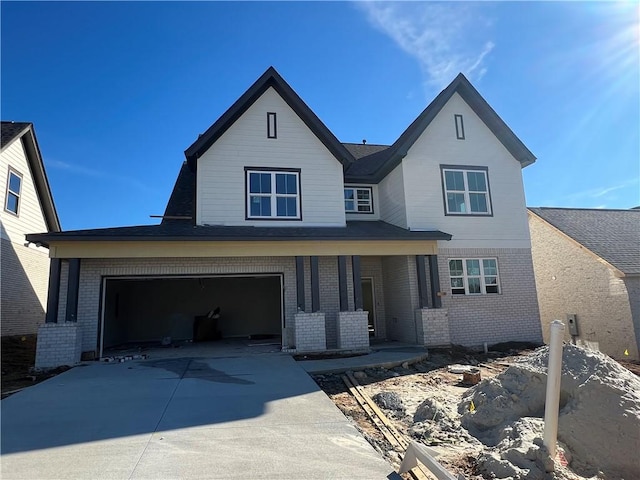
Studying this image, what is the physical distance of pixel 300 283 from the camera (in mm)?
11766

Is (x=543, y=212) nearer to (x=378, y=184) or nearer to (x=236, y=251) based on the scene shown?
(x=378, y=184)

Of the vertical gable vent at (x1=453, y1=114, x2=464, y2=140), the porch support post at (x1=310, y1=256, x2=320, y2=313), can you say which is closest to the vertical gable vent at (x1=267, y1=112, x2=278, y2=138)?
the porch support post at (x1=310, y1=256, x2=320, y2=313)

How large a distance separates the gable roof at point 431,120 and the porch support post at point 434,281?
12.3 ft

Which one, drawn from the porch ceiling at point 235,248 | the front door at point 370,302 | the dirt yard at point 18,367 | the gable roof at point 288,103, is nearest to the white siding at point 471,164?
the porch ceiling at point 235,248

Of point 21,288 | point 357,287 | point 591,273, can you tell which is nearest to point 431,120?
point 357,287

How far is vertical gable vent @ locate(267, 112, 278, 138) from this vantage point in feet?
44.2

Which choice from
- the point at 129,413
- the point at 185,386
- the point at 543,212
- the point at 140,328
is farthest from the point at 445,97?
the point at 140,328

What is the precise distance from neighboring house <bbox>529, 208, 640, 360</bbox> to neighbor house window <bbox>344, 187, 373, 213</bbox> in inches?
343

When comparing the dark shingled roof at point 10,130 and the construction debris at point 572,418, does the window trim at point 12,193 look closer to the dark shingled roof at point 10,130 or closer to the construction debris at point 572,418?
the dark shingled roof at point 10,130

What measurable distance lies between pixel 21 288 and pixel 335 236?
12.8 meters

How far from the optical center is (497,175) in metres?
14.6

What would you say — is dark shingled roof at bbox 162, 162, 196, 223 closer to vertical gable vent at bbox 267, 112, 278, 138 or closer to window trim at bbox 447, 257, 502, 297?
vertical gable vent at bbox 267, 112, 278, 138

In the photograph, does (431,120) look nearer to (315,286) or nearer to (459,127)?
(459,127)

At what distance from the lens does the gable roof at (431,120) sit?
45.4 feet
